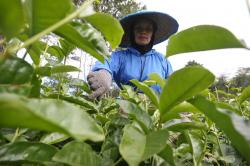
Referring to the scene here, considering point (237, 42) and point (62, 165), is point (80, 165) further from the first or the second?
point (237, 42)

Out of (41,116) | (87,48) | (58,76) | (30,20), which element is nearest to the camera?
(41,116)

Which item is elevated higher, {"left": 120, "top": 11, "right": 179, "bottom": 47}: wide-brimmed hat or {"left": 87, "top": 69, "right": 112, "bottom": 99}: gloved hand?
{"left": 120, "top": 11, "right": 179, "bottom": 47}: wide-brimmed hat

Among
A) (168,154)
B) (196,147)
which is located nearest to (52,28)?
(168,154)

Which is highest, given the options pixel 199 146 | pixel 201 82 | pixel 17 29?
pixel 17 29

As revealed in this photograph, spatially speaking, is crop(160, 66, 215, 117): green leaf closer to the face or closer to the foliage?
the foliage

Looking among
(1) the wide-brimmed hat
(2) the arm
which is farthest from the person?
(2) the arm

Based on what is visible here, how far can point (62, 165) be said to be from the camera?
0.47 metres

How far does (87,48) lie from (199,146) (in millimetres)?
260

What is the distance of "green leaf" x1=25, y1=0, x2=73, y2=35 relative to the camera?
0.40 m

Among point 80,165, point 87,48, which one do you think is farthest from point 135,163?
point 87,48

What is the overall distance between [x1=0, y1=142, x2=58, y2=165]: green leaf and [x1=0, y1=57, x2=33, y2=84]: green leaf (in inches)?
3.2

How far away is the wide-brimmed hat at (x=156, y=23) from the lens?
8.66 ft

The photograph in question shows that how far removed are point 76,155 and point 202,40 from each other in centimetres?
22

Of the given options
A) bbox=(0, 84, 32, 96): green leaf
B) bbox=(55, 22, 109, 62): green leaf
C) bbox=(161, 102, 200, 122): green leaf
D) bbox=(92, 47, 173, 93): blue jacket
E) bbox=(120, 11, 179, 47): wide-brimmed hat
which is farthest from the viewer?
bbox=(120, 11, 179, 47): wide-brimmed hat
